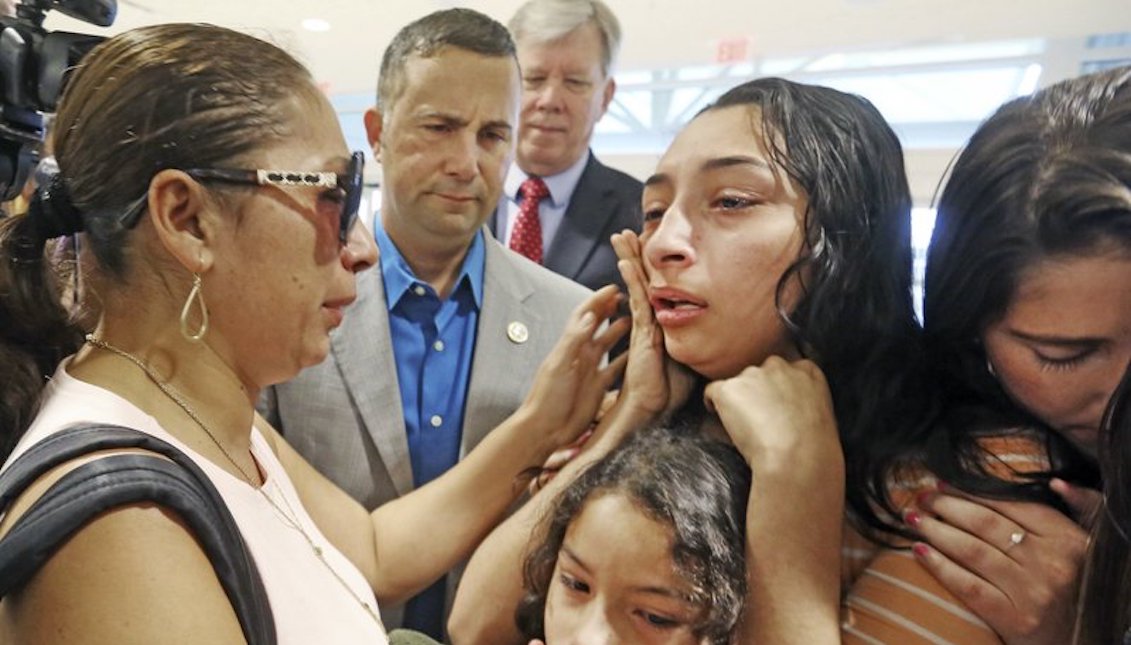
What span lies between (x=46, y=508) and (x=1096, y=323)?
1.03 metres

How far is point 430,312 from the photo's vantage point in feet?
6.00

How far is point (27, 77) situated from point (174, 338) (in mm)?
442

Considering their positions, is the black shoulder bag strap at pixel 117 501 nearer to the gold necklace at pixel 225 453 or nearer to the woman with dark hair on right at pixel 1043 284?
the gold necklace at pixel 225 453

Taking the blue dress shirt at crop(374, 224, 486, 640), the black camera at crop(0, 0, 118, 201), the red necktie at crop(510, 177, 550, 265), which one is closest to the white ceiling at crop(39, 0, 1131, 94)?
the red necktie at crop(510, 177, 550, 265)

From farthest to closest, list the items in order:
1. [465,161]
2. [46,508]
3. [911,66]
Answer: [911,66], [465,161], [46,508]

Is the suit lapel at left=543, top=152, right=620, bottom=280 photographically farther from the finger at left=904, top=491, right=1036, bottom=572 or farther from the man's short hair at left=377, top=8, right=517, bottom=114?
the finger at left=904, top=491, right=1036, bottom=572

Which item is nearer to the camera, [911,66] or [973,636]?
[973,636]

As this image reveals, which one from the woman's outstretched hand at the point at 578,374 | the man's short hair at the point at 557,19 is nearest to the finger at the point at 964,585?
the woman's outstretched hand at the point at 578,374

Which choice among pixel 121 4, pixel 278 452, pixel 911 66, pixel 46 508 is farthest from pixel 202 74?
pixel 121 4

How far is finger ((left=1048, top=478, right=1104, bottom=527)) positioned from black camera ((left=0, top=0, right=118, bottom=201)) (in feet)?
4.02

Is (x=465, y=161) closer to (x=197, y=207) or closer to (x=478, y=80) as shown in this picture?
(x=478, y=80)

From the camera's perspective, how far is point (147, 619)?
82 cm

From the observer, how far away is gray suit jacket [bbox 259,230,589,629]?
1.69m

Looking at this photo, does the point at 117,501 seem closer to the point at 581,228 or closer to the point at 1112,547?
the point at 1112,547
